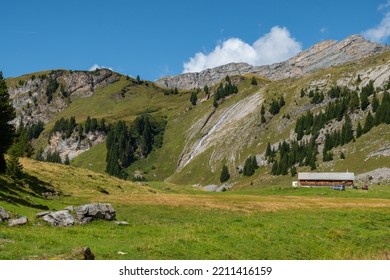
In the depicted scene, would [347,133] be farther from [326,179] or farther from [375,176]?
[326,179]

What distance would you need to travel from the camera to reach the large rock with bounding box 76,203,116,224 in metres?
39.0

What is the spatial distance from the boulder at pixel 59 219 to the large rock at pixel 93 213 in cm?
166

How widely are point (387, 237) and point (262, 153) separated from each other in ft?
512

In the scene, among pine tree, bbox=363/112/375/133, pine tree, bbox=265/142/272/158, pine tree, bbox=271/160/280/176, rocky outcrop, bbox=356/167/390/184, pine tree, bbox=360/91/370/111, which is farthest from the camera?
pine tree, bbox=265/142/272/158

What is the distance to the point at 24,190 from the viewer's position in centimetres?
5591

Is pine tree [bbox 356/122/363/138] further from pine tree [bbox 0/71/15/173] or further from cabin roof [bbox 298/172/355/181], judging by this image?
pine tree [bbox 0/71/15/173]

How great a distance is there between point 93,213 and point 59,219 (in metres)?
4.16

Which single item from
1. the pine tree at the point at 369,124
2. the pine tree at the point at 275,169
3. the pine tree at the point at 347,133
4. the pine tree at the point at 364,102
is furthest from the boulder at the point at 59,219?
the pine tree at the point at 364,102

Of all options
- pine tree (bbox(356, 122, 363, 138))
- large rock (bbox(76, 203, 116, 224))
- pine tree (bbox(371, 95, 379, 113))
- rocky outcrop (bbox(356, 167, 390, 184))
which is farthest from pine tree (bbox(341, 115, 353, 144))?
large rock (bbox(76, 203, 116, 224))

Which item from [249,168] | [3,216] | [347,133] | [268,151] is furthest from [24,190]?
[268,151]

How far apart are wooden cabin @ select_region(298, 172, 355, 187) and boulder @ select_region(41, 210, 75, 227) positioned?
103 m
